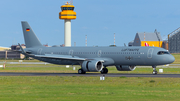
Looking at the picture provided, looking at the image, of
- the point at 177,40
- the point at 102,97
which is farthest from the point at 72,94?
the point at 177,40

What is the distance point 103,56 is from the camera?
5394 centimetres

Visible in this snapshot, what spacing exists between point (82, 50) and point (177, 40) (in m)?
142

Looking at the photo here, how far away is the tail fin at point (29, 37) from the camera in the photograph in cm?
6197

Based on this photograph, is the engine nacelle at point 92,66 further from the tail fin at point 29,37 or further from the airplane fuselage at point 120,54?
the tail fin at point 29,37

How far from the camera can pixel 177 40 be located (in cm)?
18962

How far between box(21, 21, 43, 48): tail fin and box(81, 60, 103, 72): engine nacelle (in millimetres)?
13533

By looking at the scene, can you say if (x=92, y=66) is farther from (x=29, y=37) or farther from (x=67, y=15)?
(x=67, y=15)

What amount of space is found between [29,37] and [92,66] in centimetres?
1689

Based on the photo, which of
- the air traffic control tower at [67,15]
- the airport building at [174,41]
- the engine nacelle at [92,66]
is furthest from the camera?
the airport building at [174,41]

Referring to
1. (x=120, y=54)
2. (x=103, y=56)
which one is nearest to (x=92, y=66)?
(x=103, y=56)

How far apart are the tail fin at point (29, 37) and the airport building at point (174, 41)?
456ft

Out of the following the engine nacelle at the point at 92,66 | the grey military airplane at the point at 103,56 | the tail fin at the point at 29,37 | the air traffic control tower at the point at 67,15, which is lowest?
the engine nacelle at the point at 92,66

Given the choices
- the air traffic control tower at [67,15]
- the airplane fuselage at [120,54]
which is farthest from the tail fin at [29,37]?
the air traffic control tower at [67,15]

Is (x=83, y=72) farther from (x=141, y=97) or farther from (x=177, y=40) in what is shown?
(x=177, y=40)
